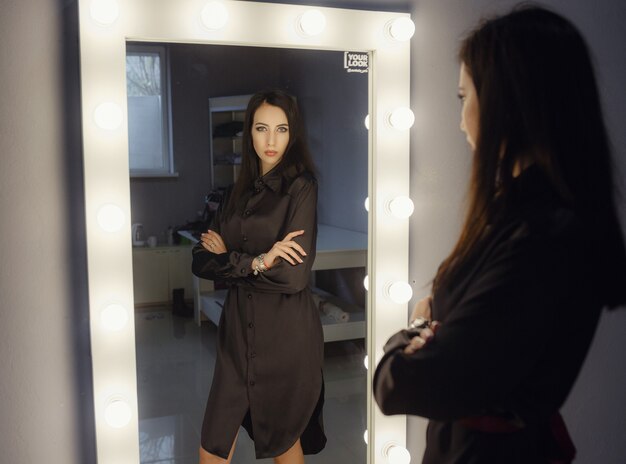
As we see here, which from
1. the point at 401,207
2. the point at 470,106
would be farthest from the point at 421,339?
the point at 401,207

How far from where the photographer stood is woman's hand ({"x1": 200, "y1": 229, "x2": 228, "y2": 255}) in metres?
1.23

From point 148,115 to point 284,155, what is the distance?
27 centimetres

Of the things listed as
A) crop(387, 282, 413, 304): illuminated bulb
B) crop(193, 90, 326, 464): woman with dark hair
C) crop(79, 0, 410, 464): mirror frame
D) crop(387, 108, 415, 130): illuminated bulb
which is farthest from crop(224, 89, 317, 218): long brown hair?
crop(387, 282, 413, 304): illuminated bulb

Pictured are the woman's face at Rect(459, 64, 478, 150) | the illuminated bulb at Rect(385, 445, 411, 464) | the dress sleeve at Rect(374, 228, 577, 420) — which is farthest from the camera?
the illuminated bulb at Rect(385, 445, 411, 464)

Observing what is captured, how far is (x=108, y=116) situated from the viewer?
3.78ft

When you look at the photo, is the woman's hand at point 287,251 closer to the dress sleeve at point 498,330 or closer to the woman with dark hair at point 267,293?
the woman with dark hair at point 267,293

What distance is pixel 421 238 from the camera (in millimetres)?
1463

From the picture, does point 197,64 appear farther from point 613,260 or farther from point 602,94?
point 602,94

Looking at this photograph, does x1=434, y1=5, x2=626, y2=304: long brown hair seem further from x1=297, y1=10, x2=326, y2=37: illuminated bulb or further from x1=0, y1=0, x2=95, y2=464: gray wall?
x1=0, y1=0, x2=95, y2=464: gray wall

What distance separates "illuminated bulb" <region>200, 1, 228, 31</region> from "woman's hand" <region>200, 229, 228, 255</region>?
39 centimetres

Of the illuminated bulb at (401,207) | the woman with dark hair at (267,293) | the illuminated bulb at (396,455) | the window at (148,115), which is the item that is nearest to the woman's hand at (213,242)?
the woman with dark hair at (267,293)

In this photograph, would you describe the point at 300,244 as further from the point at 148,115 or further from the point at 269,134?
the point at 148,115

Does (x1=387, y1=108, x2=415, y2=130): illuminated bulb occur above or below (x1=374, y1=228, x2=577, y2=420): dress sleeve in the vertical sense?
above

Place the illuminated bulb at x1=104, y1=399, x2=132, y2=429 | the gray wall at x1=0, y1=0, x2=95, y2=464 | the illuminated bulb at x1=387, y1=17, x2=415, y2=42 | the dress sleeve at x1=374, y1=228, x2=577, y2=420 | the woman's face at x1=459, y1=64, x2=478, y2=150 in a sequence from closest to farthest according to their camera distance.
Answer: the dress sleeve at x1=374, y1=228, x2=577, y2=420, the woman's face at x1=459, y1=64, x2=478, y2=150, the gray wall at x1=0, y1=0, x2=95, y2=464, the illuminated bulb at x1=104, y1=399, x2=132, y2=429, the illuminated bulb at x1=387, y1=17, x2=415, y2=42
